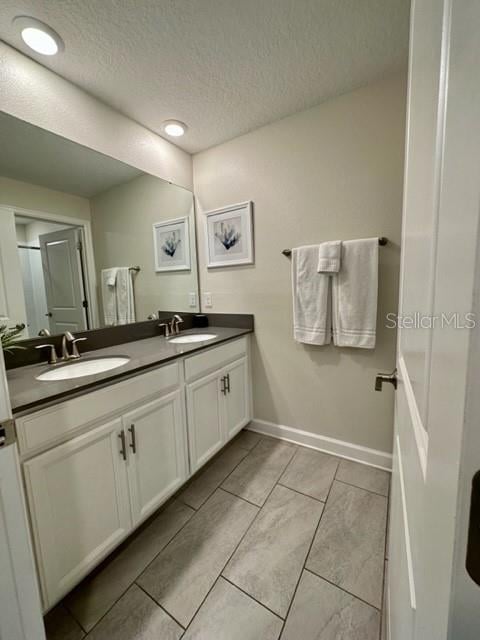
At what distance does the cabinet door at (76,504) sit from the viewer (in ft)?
2.84

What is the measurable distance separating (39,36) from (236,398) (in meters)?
2.17

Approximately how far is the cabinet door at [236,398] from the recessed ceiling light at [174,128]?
5.59 feet

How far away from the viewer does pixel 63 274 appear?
1.47m

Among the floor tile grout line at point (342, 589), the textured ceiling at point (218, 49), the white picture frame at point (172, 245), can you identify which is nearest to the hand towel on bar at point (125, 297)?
the white picture frame at point (172, 245)

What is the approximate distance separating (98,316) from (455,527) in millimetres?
1784

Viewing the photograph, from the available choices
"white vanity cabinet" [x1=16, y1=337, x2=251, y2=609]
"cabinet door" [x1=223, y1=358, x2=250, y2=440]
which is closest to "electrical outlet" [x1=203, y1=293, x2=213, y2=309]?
"cabinet door" [x1=223, y1=358, x2=250, y2=440]

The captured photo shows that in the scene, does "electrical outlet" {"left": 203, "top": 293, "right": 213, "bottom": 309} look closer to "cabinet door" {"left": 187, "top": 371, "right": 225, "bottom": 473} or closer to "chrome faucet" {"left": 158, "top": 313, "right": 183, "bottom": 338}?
"chrome faucet" {"left": 158, "top": 313, "right": 183, "bottom": 338}

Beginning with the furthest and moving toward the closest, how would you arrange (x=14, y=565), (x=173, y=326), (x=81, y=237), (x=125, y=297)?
1. (x=173, y=326)
2. (x=125, y=297)
3. (x=81, y=237)
4. (x=14, y=565)

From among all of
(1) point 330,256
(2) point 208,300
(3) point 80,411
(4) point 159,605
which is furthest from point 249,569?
(2) point 208,300

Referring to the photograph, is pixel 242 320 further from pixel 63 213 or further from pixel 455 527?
pixel 455 527

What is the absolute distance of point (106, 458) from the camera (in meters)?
1.06

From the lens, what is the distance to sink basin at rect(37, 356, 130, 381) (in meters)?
1.26

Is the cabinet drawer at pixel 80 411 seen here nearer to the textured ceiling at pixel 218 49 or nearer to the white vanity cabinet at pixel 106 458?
the white vanity cabinet at pixel 106 458

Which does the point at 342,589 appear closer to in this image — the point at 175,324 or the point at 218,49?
the point at 175,324
